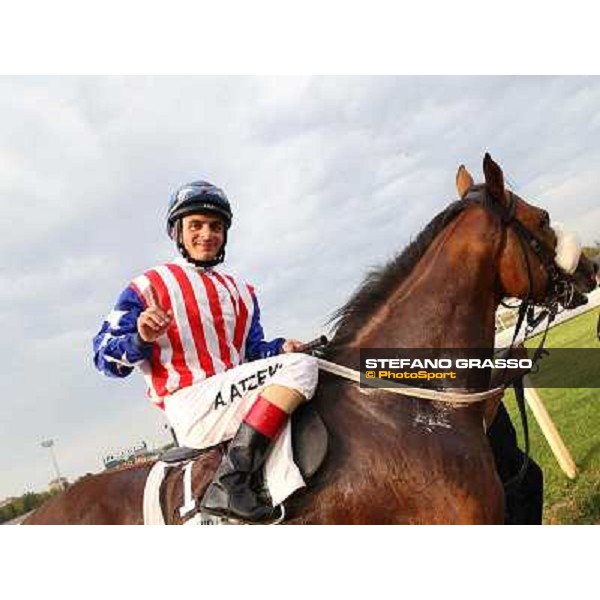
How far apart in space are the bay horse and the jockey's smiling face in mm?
779

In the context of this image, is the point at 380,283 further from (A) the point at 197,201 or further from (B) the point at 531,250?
(A) the point at 197,201

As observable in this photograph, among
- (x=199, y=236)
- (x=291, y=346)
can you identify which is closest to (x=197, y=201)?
(x=199, y=236)

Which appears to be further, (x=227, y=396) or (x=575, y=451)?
(x=575, y=451)

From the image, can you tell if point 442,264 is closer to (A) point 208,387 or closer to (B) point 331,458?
(B) point 331,458

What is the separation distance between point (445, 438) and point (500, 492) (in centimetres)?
35

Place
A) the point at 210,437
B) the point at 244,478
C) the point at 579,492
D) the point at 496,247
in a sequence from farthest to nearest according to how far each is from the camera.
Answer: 1. the point at 579,492
2. the point at 496,247
3. the point at 210,437
4. the point at 244,478

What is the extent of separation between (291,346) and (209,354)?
457mm

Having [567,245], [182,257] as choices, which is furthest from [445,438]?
[182,257]

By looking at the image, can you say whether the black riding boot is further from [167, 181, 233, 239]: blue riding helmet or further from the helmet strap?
[167, 181, 233, 239]: blue riding helmet

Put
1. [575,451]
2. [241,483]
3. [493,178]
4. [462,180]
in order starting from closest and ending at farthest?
[241,483] → [493,178] → [462,180] → [575,451]

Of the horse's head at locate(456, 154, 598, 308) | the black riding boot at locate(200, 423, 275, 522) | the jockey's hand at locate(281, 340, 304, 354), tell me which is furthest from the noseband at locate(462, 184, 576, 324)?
the black riding boot at locate(200, 423, 275, 522)

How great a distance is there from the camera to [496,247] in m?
3.07

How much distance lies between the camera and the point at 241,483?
8.46 ft

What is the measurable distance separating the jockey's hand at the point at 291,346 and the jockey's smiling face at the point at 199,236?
0.61 metres
